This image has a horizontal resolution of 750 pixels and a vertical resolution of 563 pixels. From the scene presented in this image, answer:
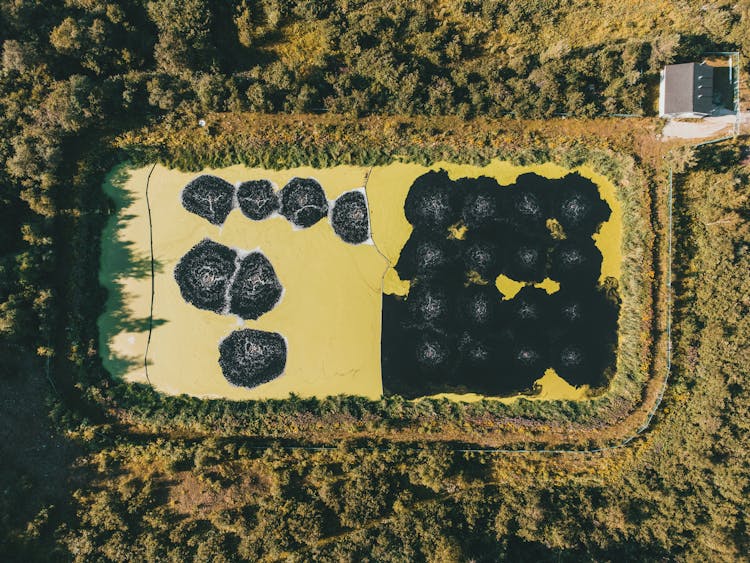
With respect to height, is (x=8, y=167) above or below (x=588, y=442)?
above

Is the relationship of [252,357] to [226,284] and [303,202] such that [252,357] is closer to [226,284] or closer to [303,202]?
[226,284]

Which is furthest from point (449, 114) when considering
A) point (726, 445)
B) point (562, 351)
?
point (726, 445)

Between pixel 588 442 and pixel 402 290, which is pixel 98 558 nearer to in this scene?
pixel 402 290

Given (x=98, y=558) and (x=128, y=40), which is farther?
(x=128, y=40)

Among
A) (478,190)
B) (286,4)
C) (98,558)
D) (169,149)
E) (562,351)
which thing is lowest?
(98,558)

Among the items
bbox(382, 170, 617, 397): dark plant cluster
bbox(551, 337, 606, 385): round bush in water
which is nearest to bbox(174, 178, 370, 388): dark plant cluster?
bbox(382, 170, 617, 397): dark plant cluster

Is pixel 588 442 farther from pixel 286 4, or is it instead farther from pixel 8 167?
pixel 8 167

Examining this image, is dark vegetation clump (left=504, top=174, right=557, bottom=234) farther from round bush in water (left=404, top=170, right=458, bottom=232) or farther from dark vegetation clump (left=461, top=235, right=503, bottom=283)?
round bush in water (left=404, top=170, right=458, bottom=232)
